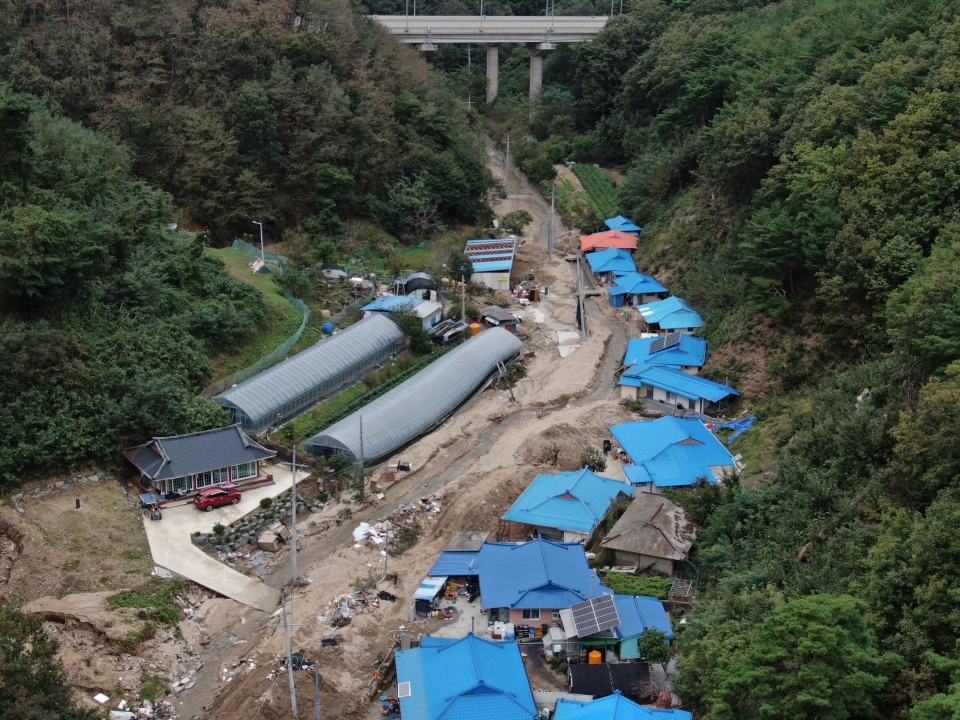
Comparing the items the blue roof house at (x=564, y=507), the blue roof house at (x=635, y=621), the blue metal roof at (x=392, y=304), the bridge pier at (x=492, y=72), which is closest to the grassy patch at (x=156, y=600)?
the blue roof house at (x=564, y=507)

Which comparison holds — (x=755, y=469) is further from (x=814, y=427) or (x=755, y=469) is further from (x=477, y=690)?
(x=477, y=690)

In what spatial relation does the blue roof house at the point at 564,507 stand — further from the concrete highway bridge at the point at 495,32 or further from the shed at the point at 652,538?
the concrete highway bridge at the point at 495,32

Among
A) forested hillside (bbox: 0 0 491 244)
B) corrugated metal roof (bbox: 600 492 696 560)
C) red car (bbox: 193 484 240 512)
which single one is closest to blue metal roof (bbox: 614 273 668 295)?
forested hillside (bbox: 0 0 491 244)

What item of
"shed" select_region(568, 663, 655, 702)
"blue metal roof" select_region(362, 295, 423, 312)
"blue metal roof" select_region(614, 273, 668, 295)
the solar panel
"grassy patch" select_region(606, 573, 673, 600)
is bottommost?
"blue metal roof" select_region(614, 273, 668, 295)

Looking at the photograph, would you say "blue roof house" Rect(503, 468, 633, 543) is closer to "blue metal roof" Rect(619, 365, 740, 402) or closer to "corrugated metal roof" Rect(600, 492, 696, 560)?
"corrugated metal roof" Rect(600, 492, 696, 560)

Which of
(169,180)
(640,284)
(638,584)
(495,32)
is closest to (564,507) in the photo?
(638,584)

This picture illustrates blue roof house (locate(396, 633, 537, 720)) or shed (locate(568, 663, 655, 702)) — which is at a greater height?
blue roof house (locate(396, 633, 537, 720))

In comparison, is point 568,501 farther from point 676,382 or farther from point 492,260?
point 492,260
